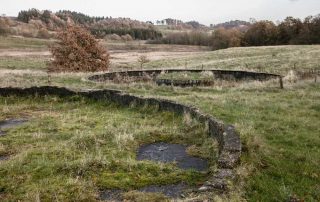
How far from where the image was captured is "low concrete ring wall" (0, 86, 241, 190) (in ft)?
32.2

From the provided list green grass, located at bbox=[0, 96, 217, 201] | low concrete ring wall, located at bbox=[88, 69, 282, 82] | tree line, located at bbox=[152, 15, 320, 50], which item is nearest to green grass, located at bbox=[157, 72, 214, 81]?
low concrete ring wall, located at bbox=[88, 69, 282, 82]

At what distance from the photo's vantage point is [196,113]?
15914 millimetres

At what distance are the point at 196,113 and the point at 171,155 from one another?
3.77m

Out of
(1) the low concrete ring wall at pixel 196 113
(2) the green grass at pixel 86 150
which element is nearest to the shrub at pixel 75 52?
(1) the low concrete ring wall at pixel 196 113

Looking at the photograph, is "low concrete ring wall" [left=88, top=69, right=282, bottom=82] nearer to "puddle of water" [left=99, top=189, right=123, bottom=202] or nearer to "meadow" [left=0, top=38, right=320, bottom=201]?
"meadow" [left=0, top=38, right=320, bottom=201]

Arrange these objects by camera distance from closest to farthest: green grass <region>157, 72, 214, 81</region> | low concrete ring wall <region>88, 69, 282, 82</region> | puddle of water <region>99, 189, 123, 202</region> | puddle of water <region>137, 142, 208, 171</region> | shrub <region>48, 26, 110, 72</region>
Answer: puddle of water <region>99, 189, 123, 202</region>
puddle of water <region>137, 142, 208, 171</region>
low concrete ring wall <region>88, 69, 282, 82</region>
green grass <region>157, 72, 214, 81</region>
shrub <region>48, 26, 110, 72</region>

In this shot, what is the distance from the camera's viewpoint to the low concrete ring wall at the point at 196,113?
32.2 feet

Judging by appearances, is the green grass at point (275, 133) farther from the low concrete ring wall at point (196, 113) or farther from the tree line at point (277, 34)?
the tree line at point (277, 34)

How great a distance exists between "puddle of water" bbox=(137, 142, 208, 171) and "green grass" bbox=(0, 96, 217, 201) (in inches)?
10.7

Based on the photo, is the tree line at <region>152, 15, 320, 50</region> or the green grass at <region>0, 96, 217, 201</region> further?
the tree line at <region>152, 15, 320, 50</region>

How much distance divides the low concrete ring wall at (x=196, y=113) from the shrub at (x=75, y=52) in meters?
20.1

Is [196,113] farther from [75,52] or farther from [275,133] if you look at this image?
[75,52]

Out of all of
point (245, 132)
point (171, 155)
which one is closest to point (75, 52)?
point (245, 132)

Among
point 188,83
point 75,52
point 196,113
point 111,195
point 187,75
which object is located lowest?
point 111,195
